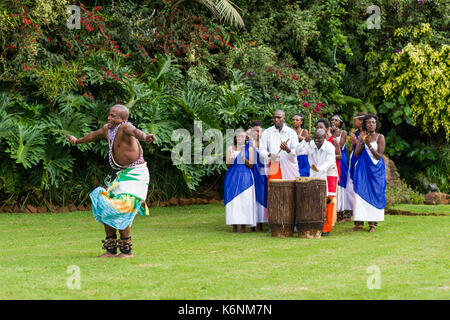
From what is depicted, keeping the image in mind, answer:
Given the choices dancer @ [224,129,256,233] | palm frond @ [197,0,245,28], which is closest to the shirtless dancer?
dancer @ [224,129,256,233]

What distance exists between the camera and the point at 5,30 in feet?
48.9

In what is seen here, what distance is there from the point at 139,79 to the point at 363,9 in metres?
8.13

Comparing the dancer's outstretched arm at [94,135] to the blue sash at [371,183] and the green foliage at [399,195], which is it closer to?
the blue sash at [371,183]

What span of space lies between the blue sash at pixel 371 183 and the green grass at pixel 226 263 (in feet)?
1.87

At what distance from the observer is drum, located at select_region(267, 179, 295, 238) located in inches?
430

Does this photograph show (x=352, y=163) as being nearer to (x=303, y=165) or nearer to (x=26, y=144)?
(x=303, y=165)

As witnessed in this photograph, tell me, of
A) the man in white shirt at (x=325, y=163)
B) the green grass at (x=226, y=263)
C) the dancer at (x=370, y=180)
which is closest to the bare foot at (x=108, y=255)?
the green grass at (x=226, y=263)

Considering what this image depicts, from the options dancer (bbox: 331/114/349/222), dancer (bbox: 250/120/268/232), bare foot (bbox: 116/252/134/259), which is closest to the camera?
bare foot (bbox: 116/252/134/259)

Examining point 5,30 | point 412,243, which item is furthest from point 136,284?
point 5,30

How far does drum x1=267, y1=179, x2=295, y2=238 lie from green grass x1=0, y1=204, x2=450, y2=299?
28 centimetres

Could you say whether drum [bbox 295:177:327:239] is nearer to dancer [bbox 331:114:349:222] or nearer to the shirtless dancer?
dancer [bbox 331:114:349:222]

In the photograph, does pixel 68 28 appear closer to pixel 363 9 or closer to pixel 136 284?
pixel 363 9

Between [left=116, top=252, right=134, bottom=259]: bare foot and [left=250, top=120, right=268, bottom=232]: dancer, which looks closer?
[left=116, top=252, right=134, bottom=259]: bare foot

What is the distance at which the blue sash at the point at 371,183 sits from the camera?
1150cm
